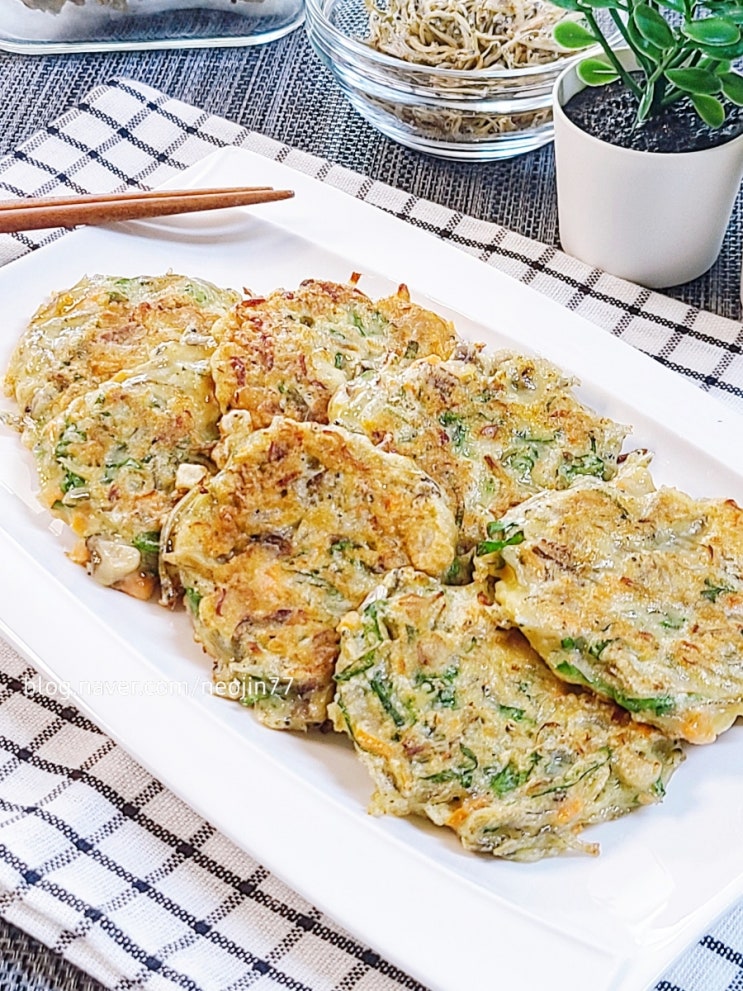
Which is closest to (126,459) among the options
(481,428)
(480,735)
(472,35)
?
(481,428)

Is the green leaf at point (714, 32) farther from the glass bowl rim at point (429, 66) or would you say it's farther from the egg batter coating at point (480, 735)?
the egg batter coating at point (480, 735)

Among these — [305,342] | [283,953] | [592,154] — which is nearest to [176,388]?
[305,342]

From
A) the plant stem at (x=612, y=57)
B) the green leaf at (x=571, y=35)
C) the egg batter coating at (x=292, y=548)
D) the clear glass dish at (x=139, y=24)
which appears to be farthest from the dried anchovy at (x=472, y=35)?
the egg batter coating at (x=292, y=548)

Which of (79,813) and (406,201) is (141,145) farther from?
(79,813)

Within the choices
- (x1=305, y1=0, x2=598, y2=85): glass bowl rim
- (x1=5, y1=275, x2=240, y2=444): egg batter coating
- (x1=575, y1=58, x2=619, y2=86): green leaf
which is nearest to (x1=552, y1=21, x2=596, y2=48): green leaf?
(x1=575, y1=58, x2=619, y2=86): green leaf

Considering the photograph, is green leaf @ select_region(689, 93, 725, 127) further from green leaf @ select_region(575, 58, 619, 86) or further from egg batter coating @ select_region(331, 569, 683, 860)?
egg batter coating @ select_region(331, 569, 683, 860)

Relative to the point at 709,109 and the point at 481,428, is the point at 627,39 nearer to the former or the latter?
the point at 709,109

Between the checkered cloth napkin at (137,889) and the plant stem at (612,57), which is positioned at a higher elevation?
the plant stem at (612,57)
